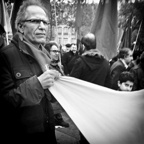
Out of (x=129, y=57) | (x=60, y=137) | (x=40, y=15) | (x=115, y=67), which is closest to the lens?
(x=40, y=15)

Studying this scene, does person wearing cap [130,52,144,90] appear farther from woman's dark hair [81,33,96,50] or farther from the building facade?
the building facade

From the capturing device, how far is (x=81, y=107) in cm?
142

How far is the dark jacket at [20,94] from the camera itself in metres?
1.19

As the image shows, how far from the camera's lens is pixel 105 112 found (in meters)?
1.42

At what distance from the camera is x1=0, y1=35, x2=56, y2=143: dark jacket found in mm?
1192

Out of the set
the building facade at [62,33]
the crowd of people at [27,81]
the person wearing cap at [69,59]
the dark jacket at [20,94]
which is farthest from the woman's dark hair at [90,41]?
the person wearing cap at [69,59]

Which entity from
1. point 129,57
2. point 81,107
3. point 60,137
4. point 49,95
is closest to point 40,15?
point 49,95

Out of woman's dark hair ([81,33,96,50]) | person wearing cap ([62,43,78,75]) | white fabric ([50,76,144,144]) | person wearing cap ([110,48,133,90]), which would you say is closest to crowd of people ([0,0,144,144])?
white fabric ([50,76,144,144])

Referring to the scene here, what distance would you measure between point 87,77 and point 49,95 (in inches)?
46.4

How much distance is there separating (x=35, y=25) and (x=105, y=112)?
96 centimetres

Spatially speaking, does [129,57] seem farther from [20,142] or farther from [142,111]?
[20,142]

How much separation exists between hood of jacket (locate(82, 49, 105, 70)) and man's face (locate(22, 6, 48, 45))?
1.17 metres

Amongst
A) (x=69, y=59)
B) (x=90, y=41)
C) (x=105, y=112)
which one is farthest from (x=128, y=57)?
(x=69, y=59)

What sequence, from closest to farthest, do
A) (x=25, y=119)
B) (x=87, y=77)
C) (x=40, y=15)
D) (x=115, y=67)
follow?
(x=25, y=119), (x=40, y=15), (x=87, y=77), (x=115, y=67)
